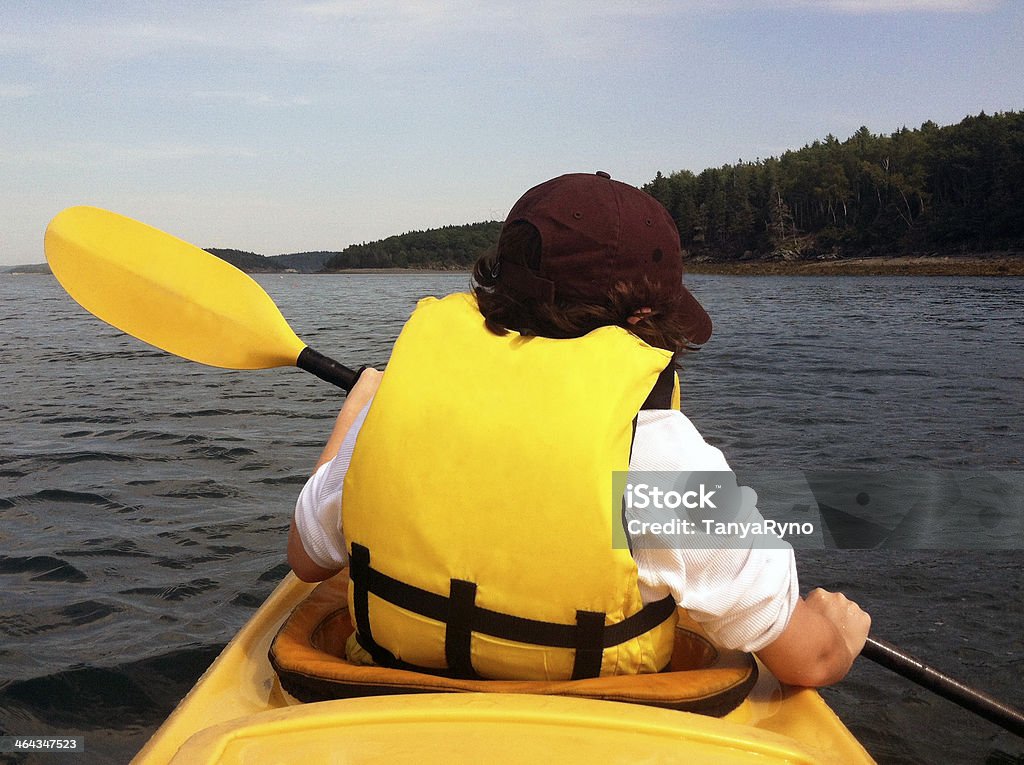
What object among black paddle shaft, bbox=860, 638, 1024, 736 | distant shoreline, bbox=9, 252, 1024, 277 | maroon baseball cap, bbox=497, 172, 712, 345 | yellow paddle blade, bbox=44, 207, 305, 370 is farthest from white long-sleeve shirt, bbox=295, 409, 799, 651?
distant shoreline, bbox=9, 252, 1024, 277

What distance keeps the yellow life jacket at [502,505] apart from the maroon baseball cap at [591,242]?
4.2 inches

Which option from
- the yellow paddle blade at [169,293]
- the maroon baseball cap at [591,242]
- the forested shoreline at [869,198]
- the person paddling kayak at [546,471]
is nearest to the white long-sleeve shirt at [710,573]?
the person paddling kayak at [546,471]

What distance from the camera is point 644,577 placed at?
155 cm

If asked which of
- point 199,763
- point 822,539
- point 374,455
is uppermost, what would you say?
point 374,455

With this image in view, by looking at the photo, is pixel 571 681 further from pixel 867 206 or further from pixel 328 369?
pixel 867 206

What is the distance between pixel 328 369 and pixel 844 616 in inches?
75.4

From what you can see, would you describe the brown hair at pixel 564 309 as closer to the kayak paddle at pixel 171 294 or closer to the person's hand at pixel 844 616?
the person's hand at pixel 844 616

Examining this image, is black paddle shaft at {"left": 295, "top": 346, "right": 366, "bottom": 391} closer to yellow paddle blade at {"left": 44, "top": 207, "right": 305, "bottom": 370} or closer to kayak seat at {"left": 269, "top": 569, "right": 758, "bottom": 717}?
yellow paddle blade at {"left": 44, "top": 207, "right": 305, "bottom": 370}

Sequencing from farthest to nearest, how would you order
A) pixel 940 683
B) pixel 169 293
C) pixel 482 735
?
pixel 169 293
pixel 940 683
pixel 482 735

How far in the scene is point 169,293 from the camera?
3305 millimetres

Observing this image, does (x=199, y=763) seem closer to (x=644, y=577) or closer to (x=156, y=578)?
(x=644, y=577)

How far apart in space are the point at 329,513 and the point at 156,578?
9.08 feet

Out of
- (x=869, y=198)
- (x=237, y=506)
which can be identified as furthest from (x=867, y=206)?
(x=237, y=506)

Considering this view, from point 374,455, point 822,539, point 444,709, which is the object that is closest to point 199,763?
point 444,709
